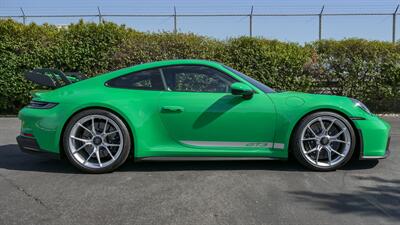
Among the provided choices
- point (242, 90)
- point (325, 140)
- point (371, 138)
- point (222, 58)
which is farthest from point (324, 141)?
point (222, 58)

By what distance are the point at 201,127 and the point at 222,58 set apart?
19.3 feet

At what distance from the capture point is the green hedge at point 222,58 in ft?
35.1

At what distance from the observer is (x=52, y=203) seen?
13.8 ft

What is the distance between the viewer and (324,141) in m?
5.26

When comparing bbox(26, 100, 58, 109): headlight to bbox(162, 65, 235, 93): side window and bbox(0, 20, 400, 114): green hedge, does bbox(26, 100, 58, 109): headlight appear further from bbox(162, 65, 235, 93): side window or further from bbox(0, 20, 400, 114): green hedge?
bbox(0, 20, 400, 114): green hedge

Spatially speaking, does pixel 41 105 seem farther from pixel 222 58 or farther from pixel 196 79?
pixel 222 58

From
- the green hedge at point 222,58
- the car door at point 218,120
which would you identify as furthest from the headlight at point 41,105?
the green hedge at point 222,58

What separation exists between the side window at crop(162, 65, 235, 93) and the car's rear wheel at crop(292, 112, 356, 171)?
0.97 m

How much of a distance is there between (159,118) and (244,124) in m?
0.93

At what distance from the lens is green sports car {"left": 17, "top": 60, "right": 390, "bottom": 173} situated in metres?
5.20

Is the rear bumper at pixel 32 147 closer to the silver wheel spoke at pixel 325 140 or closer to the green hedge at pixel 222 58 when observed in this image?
the silver wheel spoke at pixel 325 140

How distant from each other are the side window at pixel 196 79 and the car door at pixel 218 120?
0.19 ft

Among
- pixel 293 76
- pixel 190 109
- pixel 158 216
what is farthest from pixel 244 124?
pixel 293 76

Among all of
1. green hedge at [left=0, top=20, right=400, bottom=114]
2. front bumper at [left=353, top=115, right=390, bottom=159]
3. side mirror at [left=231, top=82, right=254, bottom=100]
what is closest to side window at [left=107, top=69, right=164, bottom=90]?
side mirror at [left=231, top=82, right=254, bottom=100]
